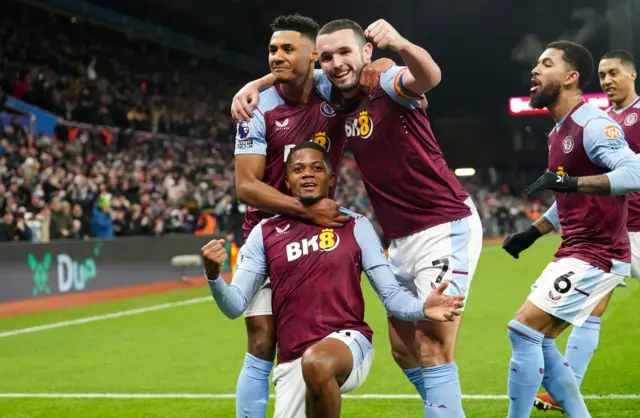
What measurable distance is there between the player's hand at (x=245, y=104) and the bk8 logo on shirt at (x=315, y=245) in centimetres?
79

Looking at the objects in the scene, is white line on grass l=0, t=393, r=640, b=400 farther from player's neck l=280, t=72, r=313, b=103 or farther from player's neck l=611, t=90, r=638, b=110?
player's neck l=280, t=72, r=313, b=103

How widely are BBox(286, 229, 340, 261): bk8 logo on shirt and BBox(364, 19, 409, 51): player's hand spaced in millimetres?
1035

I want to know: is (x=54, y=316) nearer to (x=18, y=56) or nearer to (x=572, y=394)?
(x=572, y=394)

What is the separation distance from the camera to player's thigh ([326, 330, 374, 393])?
434 cm

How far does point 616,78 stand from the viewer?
686 centimetres

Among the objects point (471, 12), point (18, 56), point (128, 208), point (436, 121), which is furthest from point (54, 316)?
point (436, 121)

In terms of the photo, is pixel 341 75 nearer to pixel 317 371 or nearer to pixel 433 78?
pixel 433 78

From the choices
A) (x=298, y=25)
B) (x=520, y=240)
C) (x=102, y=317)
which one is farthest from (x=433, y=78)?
(x=102, y=317)

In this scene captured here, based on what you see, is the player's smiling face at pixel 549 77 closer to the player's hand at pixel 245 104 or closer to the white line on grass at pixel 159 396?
the player's hand at pixel 245 104

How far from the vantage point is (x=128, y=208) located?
62.2 ft

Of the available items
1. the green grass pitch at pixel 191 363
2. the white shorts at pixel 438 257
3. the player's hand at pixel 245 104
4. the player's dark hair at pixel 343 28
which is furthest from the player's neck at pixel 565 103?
the green grass pitch at pixel 191 363

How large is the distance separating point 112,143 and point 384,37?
869 inches

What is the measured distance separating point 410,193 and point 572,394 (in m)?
1.63

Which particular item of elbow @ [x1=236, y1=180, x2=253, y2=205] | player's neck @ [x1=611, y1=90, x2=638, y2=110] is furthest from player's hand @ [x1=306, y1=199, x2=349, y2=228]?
player's neck @ [x1=611, y1=90, x2=638, y2=110]
